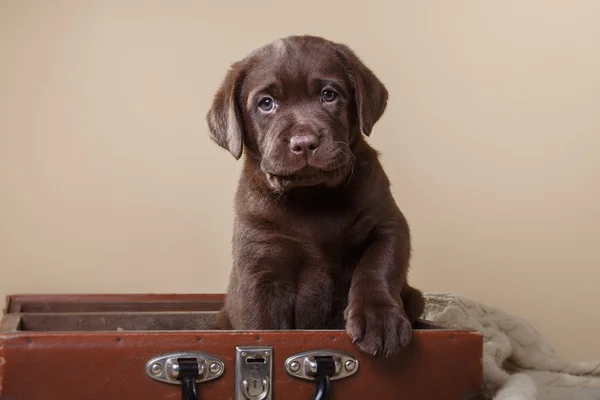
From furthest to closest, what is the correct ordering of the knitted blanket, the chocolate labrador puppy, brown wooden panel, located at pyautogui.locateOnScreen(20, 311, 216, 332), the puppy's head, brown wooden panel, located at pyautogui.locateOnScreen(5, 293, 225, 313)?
1. brown wooden panel, located at pyautogui.locateOnScreen(5, 293, 225, 313)
2. the knitted blanket
3. brown wooden panel, located at pyautogui.locateOnScreen(20, 311, 216, 332)
4. the chocolate labrador puppy
5. the puppy's head

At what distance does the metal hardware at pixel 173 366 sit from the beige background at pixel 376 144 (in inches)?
78.3

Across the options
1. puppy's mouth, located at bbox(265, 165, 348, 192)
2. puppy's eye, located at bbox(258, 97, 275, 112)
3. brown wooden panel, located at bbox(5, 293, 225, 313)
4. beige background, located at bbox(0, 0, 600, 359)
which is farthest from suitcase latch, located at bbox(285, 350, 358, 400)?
beige background, located at bbox(0, 0, 600, 359)

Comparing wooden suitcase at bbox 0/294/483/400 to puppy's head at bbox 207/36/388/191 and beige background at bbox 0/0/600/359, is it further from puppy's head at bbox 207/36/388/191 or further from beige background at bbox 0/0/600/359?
beige background at bbox 0/0/600/359

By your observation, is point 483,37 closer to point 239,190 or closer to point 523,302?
point 523,302

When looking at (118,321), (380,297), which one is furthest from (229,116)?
(118,321)

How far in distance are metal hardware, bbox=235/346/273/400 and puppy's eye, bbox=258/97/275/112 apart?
28.0 inches

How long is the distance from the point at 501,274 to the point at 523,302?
0.18 meters

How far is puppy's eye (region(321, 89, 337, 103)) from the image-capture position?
2.25 metres

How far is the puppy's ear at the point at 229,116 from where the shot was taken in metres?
2.28

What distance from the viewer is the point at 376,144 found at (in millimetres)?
3836

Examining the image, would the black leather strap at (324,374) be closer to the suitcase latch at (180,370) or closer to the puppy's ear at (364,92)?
the suitcase latch at (180,370)

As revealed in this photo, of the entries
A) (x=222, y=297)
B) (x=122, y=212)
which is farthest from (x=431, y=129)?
(x=122, y=212)

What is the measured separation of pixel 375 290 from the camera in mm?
2080

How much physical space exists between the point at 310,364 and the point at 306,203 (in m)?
0.51
